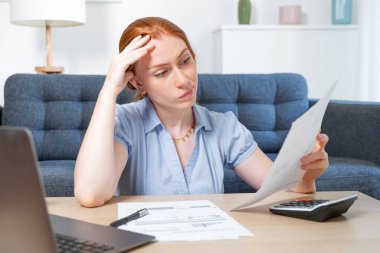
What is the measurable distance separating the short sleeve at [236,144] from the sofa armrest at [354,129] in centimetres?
128

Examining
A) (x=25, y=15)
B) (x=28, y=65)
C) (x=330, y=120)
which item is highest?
(x=25, y=15)

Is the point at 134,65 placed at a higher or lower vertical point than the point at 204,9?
lower

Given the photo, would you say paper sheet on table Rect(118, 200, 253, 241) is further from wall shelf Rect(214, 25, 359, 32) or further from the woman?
wall shelf Rect(214, 25, 359, 32)

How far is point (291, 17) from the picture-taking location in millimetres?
3484

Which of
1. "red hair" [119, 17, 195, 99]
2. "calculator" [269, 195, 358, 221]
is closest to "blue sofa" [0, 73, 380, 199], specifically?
"red hair" [119, 17, 195, 99]

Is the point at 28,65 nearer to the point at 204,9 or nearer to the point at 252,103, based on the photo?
the point at 204,9

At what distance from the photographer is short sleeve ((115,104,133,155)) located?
1.22 m

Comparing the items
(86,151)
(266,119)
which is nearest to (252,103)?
(266,119)

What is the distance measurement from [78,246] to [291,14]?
3.03 meters

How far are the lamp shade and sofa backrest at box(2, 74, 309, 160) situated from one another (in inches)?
14.6

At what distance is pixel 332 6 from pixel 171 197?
2867 mm

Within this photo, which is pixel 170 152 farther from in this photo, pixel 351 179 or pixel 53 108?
pixel 53 108

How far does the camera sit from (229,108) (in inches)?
104

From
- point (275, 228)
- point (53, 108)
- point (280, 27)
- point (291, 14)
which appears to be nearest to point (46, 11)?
point (53, 108)
